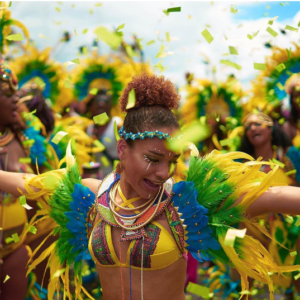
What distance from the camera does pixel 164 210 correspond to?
2031 mm

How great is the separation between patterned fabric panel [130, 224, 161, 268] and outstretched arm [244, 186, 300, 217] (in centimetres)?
45

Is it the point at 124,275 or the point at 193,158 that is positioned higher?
the point at 193,158

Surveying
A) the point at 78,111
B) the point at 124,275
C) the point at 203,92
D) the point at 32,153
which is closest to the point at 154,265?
the point at 124,275

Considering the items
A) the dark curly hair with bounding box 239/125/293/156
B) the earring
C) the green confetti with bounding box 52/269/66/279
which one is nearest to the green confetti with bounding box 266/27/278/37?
the earring

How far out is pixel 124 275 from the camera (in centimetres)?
202

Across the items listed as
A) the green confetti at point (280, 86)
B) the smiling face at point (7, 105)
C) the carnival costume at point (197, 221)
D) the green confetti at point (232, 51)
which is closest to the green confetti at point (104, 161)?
the smiling face at point (7, 105)

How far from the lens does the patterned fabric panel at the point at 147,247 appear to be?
1.95 meters

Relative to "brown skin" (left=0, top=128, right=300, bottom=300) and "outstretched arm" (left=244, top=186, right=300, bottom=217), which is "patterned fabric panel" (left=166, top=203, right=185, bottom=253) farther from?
"outstretched arm" (left=244, top=186, right=300, bottom=217)

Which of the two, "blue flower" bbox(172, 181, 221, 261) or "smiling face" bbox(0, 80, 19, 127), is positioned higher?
"smiling face" bbox(0, 80, 19, 127)

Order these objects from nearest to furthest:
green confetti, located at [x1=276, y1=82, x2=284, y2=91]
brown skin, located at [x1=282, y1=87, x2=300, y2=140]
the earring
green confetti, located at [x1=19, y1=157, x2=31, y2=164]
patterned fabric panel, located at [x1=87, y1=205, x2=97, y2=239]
→ the earring → patterned fabric panel, located at [x1=87, y1=205, x2=97, y2=239] → green confetti, located at [x1=19, y1=157, x2=31, y2=164] → brown skin, located at [x1=282, y1=87, x2=300, y2=140] → green confetti, located at [x1=276, y1=82, x2=284, y2=91]

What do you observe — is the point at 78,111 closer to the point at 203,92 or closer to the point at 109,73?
the point at 109,73

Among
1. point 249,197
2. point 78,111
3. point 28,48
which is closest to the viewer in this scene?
point 249,197

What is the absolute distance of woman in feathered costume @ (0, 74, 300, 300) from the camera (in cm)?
192

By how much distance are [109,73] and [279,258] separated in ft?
12.2
